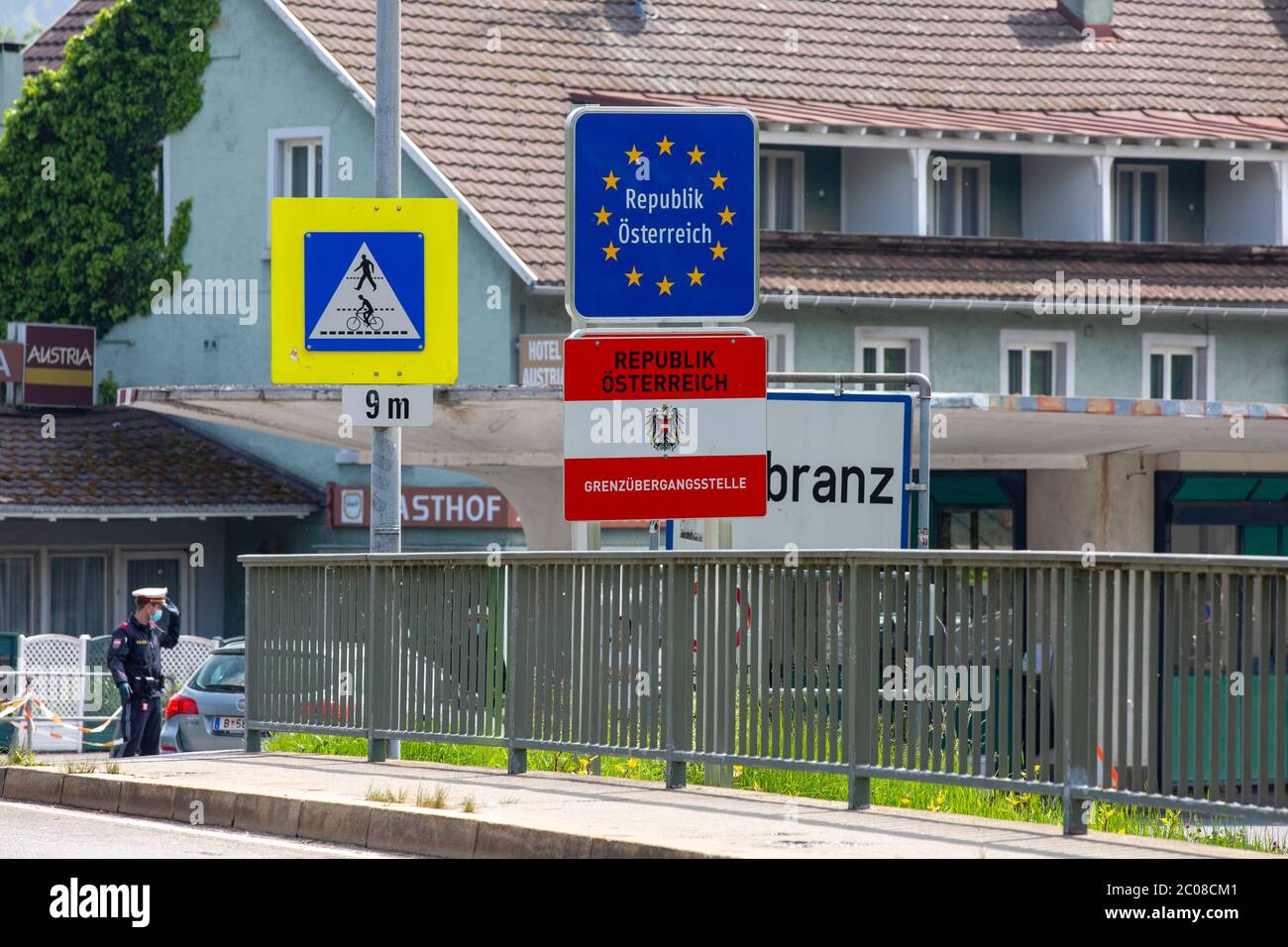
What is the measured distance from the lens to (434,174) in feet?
96.5

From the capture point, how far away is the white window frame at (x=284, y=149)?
103 ft

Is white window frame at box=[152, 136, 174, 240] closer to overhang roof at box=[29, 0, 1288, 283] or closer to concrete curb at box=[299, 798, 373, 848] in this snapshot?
overhang roof at box=[29, 0, 1288, 283]

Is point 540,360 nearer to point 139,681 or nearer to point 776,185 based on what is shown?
point 776,185

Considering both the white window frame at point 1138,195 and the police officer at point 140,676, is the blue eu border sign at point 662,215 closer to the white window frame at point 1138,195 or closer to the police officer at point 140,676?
the police officer at point 140,676

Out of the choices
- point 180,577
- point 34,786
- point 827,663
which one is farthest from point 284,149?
point 827,663

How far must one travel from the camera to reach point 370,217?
47.5 feet

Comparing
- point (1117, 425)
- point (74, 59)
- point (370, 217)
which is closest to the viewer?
point (370, 217)

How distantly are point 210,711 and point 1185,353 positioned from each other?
17693mm

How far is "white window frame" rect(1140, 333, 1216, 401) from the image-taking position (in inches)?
1282

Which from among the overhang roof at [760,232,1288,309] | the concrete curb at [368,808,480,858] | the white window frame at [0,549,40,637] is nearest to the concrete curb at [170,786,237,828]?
the concrete curb at [368,808,480,858]

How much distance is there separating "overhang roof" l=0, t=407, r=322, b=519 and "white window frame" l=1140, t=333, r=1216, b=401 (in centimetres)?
1208
